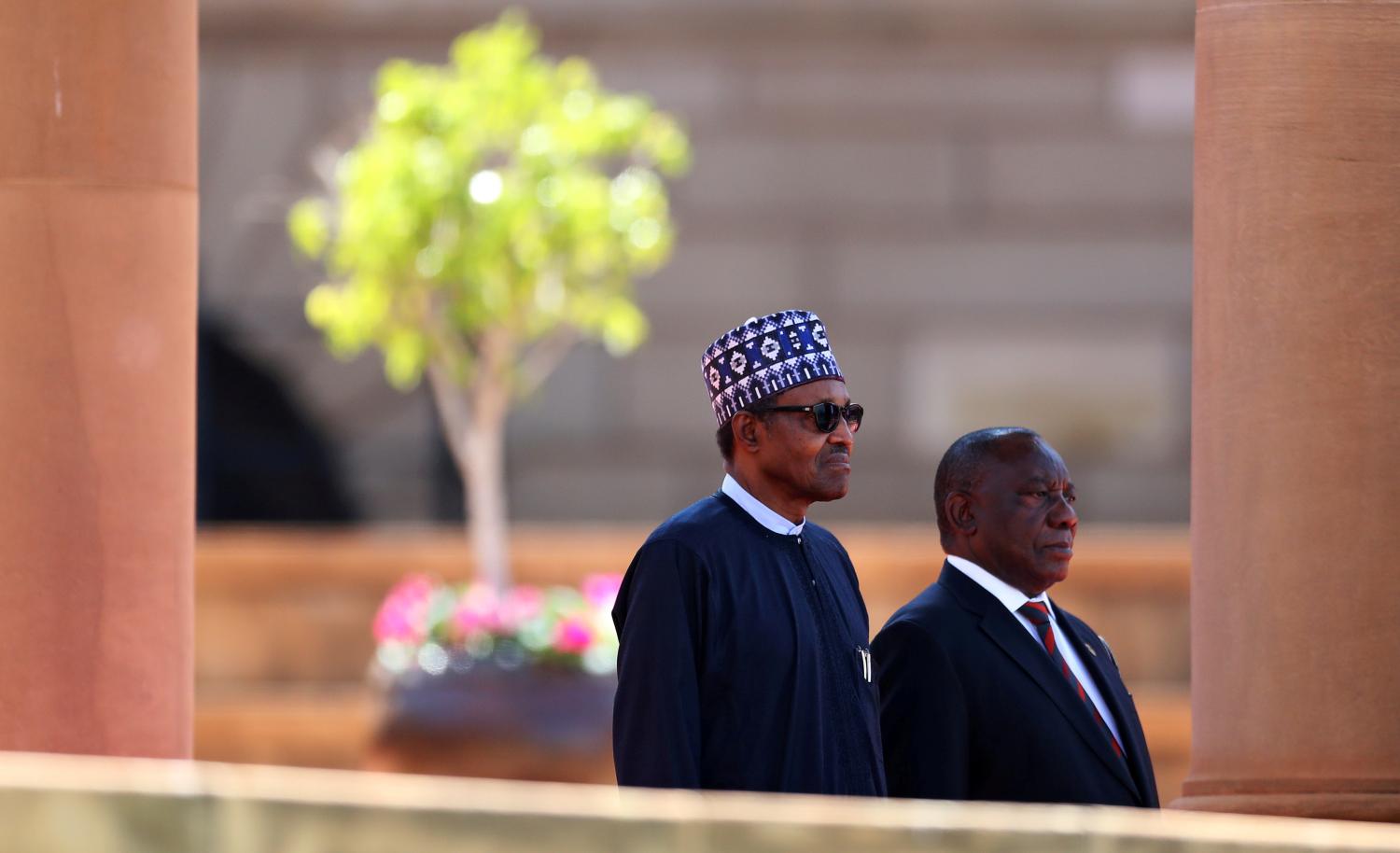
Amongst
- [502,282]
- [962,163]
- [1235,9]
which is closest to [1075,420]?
[962,163]

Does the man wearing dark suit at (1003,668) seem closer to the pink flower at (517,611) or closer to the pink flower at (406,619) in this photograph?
the pink flower at (517,611)

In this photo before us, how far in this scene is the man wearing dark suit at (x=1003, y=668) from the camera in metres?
5.95

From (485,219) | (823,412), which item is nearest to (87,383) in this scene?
(823,412)

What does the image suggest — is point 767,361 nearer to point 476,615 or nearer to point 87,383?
point 87,383

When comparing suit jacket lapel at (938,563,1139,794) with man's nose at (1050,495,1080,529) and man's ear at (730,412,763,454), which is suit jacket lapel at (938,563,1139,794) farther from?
man's ear at (730,412,763,454)

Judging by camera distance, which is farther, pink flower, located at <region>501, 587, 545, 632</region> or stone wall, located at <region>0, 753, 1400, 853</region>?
pink flower, located at <region>501, 587, 545, 632</region>

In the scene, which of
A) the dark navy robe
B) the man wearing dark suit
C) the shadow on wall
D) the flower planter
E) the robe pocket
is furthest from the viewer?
the shadow on wall

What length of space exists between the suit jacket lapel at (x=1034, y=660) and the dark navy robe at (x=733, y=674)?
530 mm

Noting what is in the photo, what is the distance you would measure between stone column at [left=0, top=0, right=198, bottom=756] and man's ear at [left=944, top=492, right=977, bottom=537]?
1.97m

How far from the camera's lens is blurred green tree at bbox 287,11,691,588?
15.4m

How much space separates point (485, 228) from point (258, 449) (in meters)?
4.55

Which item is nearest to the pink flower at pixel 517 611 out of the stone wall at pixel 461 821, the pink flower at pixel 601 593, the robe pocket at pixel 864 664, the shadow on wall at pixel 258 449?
the pink flower at pixel 601 593

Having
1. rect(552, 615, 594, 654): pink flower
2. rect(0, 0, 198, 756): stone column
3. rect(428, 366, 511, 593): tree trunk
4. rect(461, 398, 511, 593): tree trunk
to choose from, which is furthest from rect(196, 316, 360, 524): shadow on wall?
rect(0, 0, 198, 756): stone column

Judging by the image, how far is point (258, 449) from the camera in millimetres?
19250
